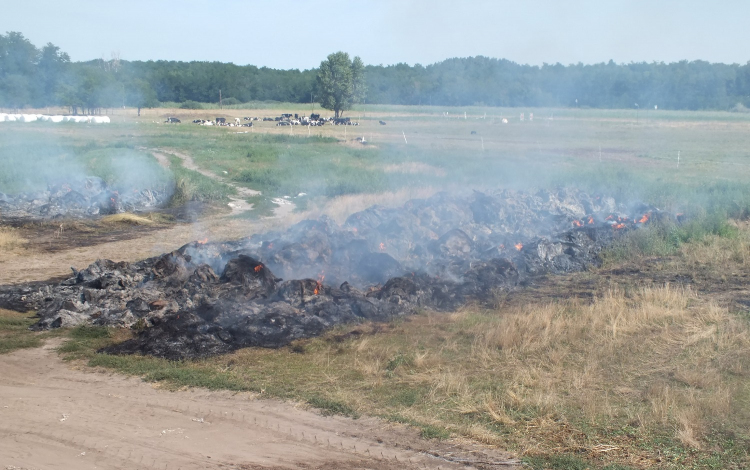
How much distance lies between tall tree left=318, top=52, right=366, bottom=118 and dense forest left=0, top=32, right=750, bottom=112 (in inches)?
47.4

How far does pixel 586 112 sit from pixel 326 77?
19870 millimetres

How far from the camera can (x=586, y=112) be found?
113ft

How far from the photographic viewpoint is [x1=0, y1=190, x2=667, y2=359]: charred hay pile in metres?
9.77

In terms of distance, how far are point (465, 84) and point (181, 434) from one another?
2764 cm

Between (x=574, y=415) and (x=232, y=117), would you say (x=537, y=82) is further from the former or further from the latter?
(x=232, y=117)

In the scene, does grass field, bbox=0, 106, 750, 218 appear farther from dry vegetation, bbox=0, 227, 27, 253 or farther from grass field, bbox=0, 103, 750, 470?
dry vegetation, bbox=0, 227, 27, 253

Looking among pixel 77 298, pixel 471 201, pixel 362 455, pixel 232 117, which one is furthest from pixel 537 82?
pixel 232 117

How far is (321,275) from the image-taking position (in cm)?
1249

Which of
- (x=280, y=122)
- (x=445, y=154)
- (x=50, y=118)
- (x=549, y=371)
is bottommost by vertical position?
(x=549, y=371)

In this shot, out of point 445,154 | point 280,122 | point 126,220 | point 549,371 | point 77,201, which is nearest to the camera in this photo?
point 549,371

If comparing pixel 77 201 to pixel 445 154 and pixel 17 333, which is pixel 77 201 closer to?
pixel 17 333

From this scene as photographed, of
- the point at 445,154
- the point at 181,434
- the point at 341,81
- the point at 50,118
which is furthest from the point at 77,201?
the point at 341,81

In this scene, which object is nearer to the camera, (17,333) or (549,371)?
(549,371)

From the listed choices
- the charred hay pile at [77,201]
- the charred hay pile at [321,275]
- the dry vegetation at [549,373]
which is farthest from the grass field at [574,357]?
the charred hay pile at [77,201]
